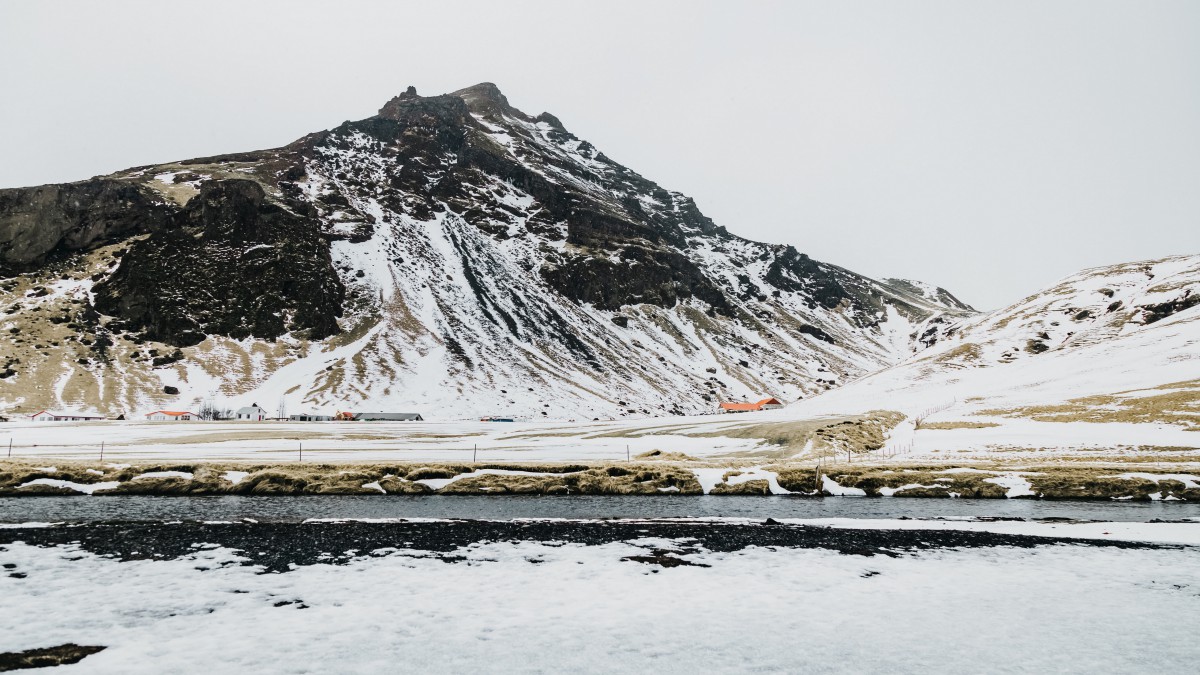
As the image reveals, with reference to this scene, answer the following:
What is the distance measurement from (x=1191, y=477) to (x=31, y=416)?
191 meters

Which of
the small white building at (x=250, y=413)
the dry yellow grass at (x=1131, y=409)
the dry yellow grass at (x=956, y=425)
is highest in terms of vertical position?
the dry yellow grass at (x=1131, y=409)

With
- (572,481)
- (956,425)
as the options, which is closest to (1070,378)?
(956,425)

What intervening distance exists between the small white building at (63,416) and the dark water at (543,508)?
132 m

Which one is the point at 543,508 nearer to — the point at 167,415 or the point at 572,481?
the point at 572,481

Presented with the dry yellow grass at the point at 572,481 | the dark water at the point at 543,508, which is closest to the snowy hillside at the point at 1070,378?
the dry yellow grass at the point at 572,481

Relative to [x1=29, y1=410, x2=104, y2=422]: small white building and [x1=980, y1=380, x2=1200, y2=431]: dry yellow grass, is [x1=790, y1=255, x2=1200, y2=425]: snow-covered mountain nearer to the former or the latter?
[x1=980, y1=380, x2=1200, y2=431]: dry yellow grass

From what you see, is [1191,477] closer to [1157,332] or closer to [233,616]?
[233,616]

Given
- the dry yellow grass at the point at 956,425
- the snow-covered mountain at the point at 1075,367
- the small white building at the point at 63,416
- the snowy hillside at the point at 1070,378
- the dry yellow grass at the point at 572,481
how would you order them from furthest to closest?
1. the small white building at the point at 63,416
2. the snow-covered mountain at the point at 1075,367
3. the dry yellow grass at the point at 956,425
4. the snowy hillside at the point at 1070,378
5. the dry yellow grass at the point at 572,481

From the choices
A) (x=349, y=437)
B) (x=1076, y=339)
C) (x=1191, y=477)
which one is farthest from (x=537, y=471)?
(x=1076, y=339)

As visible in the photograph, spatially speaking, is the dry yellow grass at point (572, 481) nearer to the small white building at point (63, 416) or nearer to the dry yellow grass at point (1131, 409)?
the dry yellow grass at point (1131, 409)

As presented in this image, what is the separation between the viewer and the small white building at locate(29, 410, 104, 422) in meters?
130

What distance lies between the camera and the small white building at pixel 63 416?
13038 centimetres

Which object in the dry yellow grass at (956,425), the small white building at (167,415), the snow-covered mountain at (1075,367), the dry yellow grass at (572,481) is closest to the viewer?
the dry yellow grass at (572,481)

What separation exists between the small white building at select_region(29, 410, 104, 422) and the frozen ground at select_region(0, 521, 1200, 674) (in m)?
153
